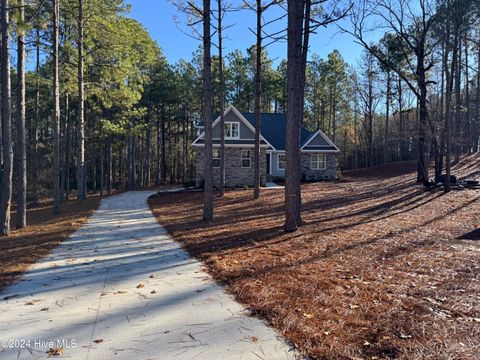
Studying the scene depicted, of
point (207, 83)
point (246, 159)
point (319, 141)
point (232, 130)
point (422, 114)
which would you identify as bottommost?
point (246, 159)

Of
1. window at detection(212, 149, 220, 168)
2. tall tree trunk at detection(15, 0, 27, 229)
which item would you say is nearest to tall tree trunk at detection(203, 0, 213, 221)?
tall tree trunk at detection(15, 0, 27, 229)

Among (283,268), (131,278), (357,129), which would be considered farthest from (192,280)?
(357,129)

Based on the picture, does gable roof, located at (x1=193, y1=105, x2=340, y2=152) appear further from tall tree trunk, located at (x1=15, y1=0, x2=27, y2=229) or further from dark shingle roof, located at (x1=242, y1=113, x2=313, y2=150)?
tall tree trunk, located at (x1=15, y1=0, x2=27, y2=229)

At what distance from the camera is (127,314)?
3.97 metres

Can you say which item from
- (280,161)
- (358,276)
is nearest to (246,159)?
(280,161)

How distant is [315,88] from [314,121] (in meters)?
4.06

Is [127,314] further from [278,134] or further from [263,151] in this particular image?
[278,134]

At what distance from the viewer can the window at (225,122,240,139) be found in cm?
2518

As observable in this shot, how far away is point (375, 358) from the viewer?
9.43 ft

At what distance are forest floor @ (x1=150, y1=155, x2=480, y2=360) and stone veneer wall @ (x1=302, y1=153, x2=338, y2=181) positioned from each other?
17.4 m

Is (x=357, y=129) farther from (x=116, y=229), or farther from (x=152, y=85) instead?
(x=116, y=229)

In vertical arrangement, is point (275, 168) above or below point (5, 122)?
below

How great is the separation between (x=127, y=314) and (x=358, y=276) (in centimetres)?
297

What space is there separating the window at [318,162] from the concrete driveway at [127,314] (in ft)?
75.9
